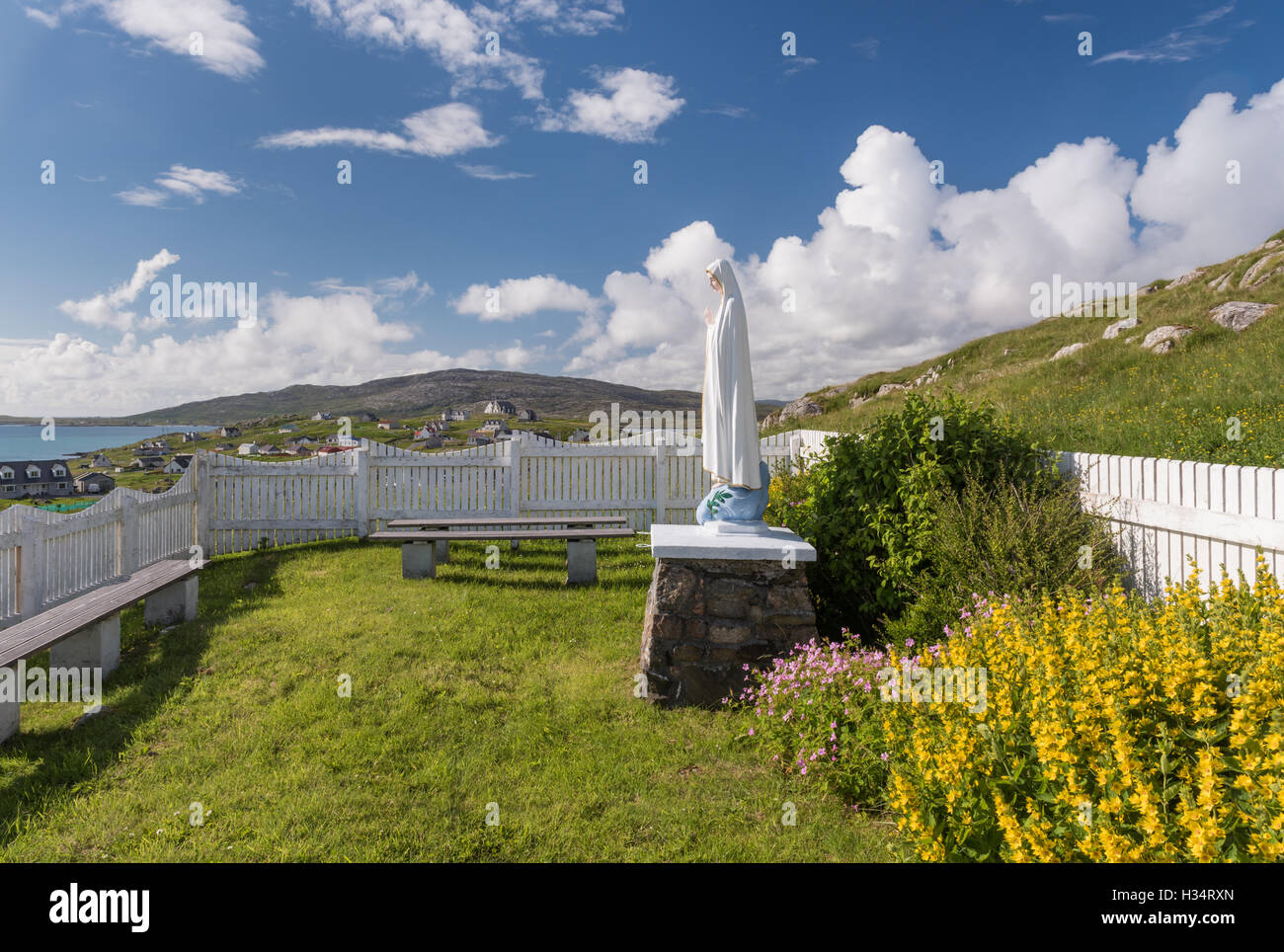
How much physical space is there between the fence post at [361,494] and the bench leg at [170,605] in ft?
12.3

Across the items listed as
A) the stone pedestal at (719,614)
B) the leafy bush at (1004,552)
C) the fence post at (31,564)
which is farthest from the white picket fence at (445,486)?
the stone pedestal at (719,614)

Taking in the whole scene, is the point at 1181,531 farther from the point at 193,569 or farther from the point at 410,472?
the point at 410,472

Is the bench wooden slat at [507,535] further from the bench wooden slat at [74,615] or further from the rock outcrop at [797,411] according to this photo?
the rock outcrop at [797,411]

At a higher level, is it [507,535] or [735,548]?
[735,548]

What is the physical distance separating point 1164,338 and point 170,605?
1909 centimetres

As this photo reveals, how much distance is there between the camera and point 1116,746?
207 centimetres

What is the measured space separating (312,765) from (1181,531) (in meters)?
5.97

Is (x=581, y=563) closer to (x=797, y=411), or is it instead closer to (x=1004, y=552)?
(x=1004, y=552)

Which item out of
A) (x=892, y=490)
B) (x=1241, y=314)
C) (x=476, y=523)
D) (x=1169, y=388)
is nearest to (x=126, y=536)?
(x=476, y=523)

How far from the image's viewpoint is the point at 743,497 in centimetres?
534

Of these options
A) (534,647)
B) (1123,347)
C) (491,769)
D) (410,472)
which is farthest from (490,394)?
(491,769)

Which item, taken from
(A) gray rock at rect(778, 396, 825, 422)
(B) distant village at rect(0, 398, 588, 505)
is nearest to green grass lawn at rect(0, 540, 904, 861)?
(B) distant village at rect(0, 398, 588, 505)

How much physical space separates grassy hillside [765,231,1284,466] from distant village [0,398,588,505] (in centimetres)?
798

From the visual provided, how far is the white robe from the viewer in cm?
525
